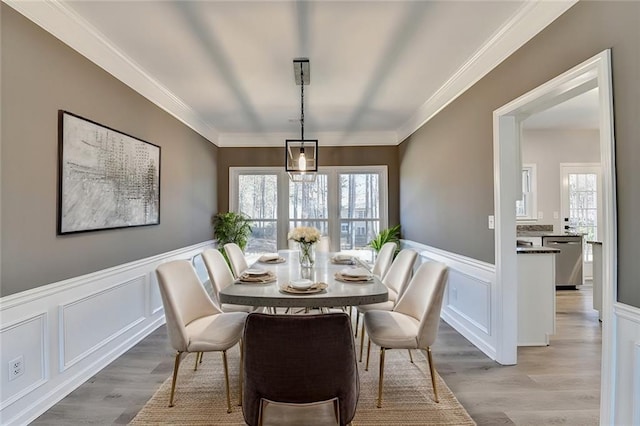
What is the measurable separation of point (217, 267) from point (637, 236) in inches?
111

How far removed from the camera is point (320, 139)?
5594 mm

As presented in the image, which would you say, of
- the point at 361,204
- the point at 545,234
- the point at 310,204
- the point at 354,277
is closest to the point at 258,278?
the point at 354,277

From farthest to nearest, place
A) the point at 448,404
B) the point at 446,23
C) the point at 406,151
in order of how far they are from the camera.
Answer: the point at 406,151 < the point at 446,23 < the point at 448,404

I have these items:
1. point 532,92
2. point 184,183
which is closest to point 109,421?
point 184,183

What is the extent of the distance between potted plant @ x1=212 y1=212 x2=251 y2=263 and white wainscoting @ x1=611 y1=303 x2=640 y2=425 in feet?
15.3

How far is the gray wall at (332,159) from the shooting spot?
562cm

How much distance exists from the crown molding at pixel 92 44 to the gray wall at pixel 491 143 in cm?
318

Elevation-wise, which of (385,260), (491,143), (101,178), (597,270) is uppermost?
(491,143)

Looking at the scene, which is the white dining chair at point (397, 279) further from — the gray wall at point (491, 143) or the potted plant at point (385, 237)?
the potted plant at point (385, 237)

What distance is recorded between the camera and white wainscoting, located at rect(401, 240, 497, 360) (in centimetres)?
274

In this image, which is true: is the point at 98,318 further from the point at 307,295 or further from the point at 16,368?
the point at 307,295

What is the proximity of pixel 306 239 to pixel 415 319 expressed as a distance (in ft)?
3.37

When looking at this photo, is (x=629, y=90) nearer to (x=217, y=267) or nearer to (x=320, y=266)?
(x=320, y=266)

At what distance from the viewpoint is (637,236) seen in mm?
1454
